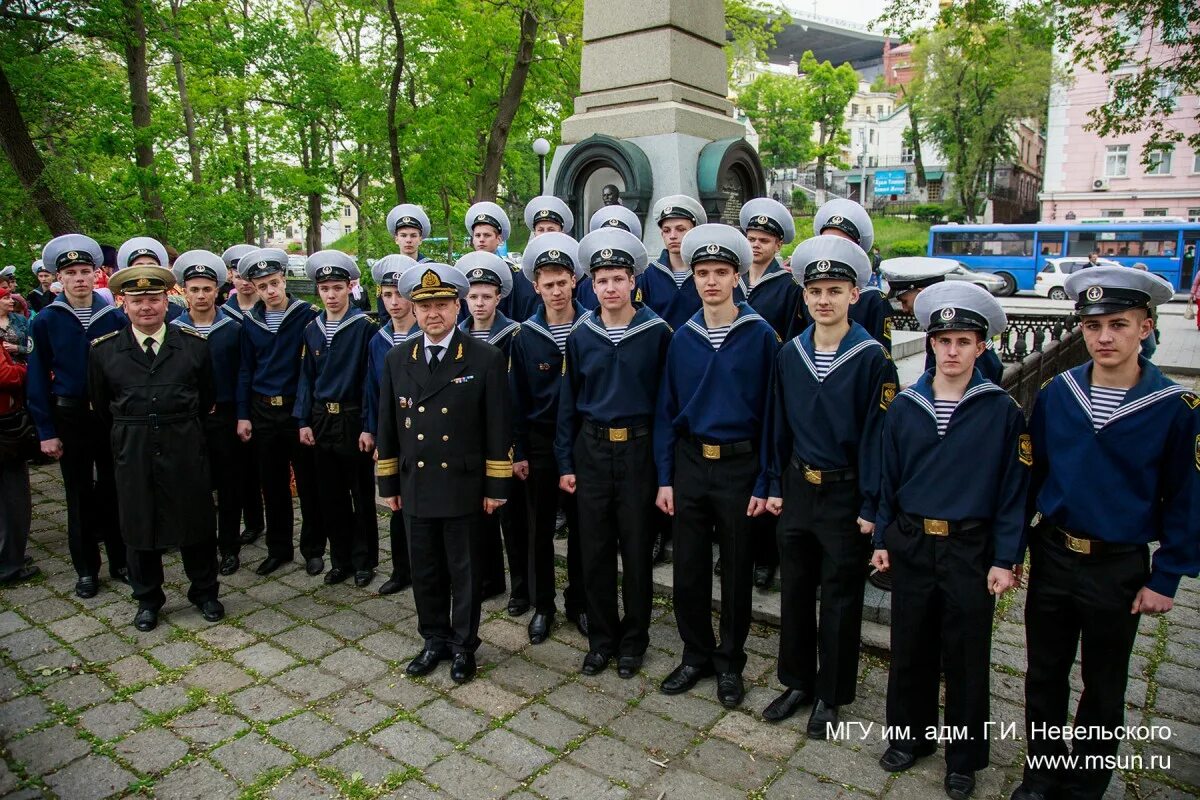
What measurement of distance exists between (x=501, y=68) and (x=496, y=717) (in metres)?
15.0

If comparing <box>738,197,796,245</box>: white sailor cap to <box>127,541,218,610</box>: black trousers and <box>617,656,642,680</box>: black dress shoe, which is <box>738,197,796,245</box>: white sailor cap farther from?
<box>127,541,218,610</box>: black trousers

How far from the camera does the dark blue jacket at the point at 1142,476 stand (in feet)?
10.1

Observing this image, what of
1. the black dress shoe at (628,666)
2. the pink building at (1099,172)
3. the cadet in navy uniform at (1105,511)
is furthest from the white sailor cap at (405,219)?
the pink building at (1099,172)

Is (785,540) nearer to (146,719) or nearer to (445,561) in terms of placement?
(445,561)

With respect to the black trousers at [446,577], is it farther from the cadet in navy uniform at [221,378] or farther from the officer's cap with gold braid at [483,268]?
the cadet in navy uniform at [221,378]

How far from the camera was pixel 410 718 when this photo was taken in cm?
412

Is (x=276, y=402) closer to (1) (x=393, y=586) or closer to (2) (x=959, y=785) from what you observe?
(1) (x=393, y=586)

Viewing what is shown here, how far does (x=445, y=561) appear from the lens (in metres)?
4.70

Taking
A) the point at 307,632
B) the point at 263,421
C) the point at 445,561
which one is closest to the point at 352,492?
the point at 263,421

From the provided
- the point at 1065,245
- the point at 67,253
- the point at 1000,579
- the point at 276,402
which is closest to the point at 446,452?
the point at 276,402

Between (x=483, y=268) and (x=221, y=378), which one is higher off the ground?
(x=483, y=268)

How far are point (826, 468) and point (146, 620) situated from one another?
14.5 feet

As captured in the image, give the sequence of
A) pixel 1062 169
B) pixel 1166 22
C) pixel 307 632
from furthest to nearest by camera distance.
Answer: pixel 1062 169 < pixel 1166 22 < pixel 307 632

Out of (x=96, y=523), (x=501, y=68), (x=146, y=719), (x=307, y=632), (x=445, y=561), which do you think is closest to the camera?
(x=146, y=719)
